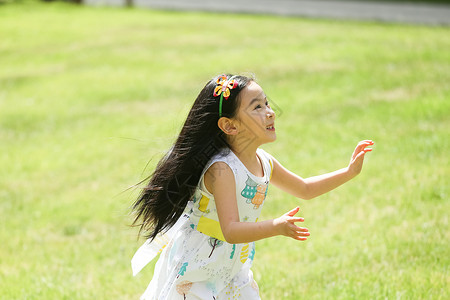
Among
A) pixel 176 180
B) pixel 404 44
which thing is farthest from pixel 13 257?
pixel 404 44

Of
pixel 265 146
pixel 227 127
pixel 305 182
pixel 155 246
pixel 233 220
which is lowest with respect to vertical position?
pixel 265 146

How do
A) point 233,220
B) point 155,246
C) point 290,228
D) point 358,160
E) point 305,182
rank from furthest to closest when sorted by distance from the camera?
point 155,246 → point 305,182 → point 358,160 → point 233,220 → point 290,228

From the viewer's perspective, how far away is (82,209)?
22.7ft

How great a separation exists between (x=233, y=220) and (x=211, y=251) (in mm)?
373

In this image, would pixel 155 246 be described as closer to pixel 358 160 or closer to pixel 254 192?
pixel 254 192

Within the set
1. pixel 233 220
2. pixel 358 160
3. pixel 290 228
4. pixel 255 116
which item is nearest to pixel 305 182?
pixel 358 160

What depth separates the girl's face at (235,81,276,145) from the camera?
3189mm

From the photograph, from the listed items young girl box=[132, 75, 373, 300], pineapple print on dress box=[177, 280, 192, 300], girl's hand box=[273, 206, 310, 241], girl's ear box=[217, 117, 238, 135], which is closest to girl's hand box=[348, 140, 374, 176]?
young girl box=[132, 75, 373, 300]

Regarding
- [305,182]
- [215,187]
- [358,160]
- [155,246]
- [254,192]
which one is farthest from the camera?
[155,246]

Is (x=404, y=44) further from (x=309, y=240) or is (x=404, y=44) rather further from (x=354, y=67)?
(x=309, y=240)

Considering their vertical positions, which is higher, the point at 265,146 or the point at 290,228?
the point at 290,228

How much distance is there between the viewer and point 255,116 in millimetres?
3193

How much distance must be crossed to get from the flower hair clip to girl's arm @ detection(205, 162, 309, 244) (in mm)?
306

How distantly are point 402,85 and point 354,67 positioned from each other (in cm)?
133
